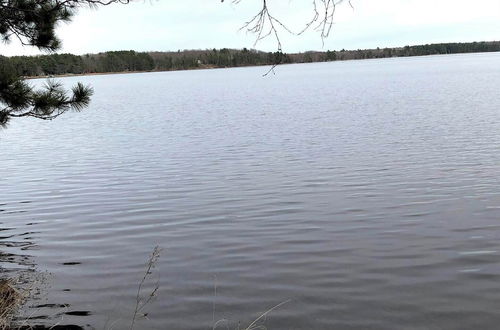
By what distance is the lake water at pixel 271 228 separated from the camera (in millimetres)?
6656

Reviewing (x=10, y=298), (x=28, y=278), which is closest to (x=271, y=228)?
(x=28, y=278)

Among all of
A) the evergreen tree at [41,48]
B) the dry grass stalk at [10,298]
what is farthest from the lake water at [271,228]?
the evergreen tree at [41,48]

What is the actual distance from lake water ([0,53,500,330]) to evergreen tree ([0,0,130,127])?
8.09ft

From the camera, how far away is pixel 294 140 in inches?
792

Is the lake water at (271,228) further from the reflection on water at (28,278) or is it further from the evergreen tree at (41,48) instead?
the evergreen tree at (41,48)

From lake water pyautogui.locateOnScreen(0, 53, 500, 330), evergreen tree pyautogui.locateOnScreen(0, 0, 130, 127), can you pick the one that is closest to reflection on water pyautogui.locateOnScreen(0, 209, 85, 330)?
lake water pyautogui.locateOnScreen(0, 53, 500, 330)

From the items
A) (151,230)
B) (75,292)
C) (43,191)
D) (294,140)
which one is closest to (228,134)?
(294,140)

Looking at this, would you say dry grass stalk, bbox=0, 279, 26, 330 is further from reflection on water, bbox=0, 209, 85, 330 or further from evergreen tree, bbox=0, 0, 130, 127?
evergreen tree, bbox=0, 0, 130, 127

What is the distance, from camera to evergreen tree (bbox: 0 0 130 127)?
7699mm

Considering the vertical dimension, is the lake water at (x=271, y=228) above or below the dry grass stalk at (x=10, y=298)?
below

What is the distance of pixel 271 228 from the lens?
981cm

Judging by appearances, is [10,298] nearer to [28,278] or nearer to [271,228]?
[28,278]

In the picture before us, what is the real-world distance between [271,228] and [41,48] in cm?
496

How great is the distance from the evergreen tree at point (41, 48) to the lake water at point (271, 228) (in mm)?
2466
